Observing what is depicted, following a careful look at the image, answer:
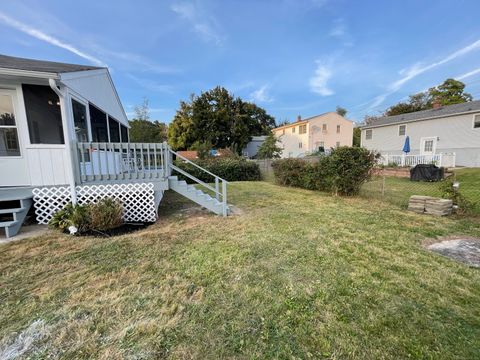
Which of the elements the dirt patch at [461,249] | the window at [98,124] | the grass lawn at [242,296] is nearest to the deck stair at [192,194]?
the grass lawn at [242,296]

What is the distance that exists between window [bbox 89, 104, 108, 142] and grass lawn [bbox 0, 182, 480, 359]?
4.26 m

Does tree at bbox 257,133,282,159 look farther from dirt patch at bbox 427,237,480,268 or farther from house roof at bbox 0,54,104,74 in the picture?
dirt patch at bbox 427,237,480,268

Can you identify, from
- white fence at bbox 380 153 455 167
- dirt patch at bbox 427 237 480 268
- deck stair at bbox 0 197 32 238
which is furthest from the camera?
white fence at bbox 380 153 455 167

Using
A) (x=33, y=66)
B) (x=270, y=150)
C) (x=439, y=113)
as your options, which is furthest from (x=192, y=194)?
(x=439, y=113)

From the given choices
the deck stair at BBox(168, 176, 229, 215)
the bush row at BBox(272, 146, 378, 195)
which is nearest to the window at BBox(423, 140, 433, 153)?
the bush row at BBox(272, 146, 378, 195)

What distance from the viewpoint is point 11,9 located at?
7.92 m

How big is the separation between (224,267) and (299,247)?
1453 millimetres

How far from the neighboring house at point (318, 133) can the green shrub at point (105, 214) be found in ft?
83.9

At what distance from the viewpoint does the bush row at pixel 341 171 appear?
26.0 feet

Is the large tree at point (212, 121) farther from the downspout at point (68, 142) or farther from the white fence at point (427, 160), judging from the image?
the downspout at point (68, 142)

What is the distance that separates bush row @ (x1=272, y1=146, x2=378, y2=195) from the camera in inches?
312

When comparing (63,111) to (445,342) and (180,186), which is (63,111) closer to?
(180,186)

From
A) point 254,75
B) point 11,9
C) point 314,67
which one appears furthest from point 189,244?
point 254,75

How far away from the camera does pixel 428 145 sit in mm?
18297
